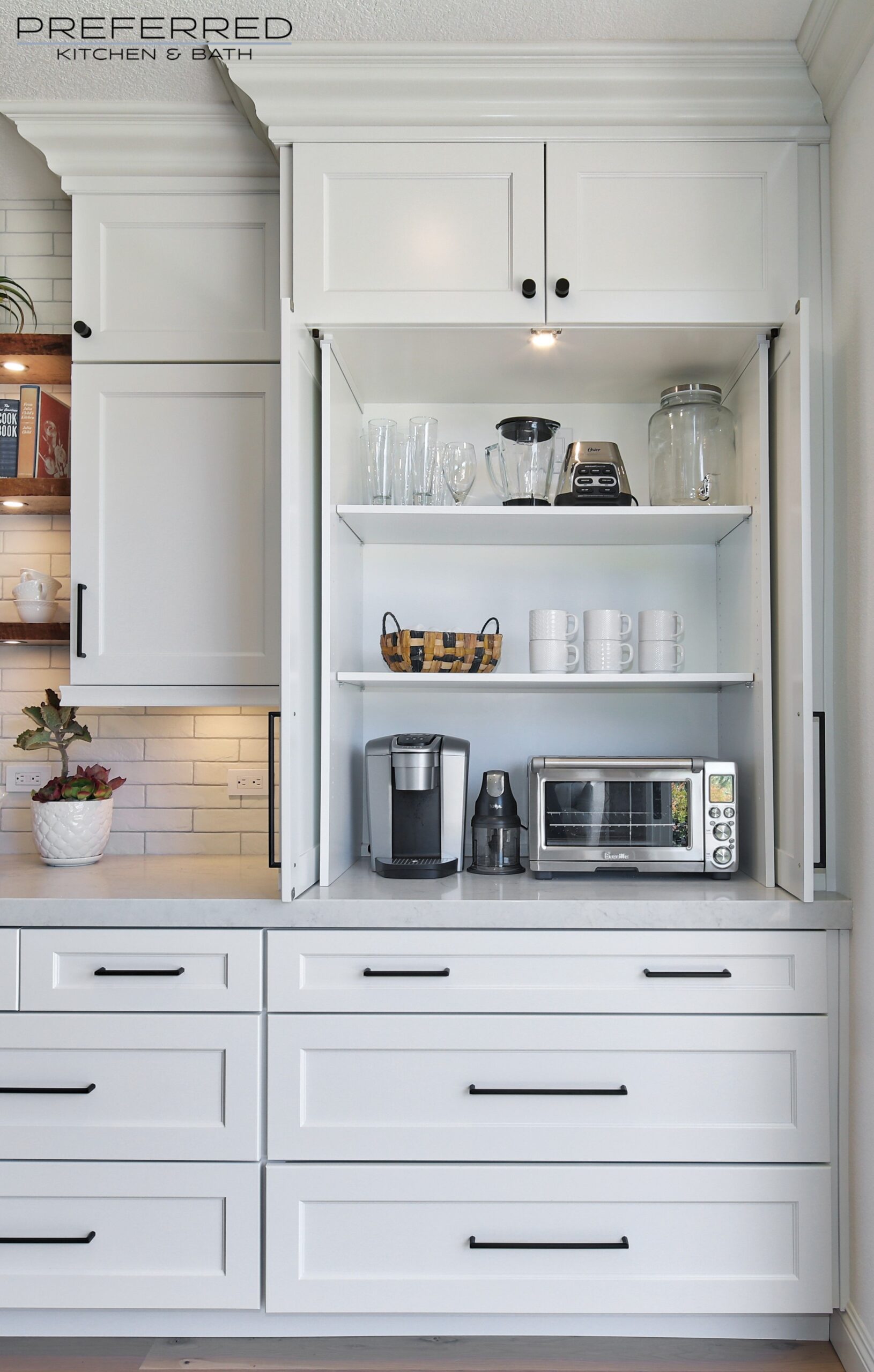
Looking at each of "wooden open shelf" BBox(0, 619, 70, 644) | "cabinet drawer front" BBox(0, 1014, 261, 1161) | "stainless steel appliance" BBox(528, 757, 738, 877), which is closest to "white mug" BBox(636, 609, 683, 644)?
"stainless steel appliance" BBox(528, 757, 738, 877)

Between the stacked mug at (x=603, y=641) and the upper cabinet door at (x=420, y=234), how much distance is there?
657mm

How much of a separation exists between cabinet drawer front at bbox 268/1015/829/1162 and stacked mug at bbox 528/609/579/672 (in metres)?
0.74

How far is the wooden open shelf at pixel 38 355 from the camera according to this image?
7.31 feet

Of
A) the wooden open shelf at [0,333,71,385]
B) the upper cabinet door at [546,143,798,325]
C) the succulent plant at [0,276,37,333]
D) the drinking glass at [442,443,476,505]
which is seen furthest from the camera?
the succulent plant at [0,276,37,333]

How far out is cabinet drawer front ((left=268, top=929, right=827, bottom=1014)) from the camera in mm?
1778

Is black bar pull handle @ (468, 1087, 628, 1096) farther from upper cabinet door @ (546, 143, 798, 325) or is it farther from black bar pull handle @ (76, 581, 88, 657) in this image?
upper cabinet door @ (546, 143, 798, 325)

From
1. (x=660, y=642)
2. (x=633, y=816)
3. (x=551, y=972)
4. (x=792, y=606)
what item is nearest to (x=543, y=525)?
(x=660, y=642)

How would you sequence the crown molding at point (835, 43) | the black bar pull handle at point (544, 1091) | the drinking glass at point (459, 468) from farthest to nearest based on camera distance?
the drinking glass at point (459, 468), the black bar pull handle at point (544, 1091), the crown molding at point (835, 43)

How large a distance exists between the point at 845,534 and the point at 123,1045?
5.68 ft

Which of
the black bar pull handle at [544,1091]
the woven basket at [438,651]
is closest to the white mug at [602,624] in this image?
the woven basket at [438,651]

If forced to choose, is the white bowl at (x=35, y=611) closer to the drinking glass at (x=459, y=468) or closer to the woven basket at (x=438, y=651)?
the woven basket at (x=438, y=651)

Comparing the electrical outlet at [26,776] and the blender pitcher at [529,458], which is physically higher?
the blender pitcher at [529,458]

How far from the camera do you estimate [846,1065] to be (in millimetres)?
1773

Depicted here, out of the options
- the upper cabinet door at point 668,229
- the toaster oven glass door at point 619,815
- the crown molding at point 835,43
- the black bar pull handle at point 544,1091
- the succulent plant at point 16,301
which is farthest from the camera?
the succulent plant at point 16,301
